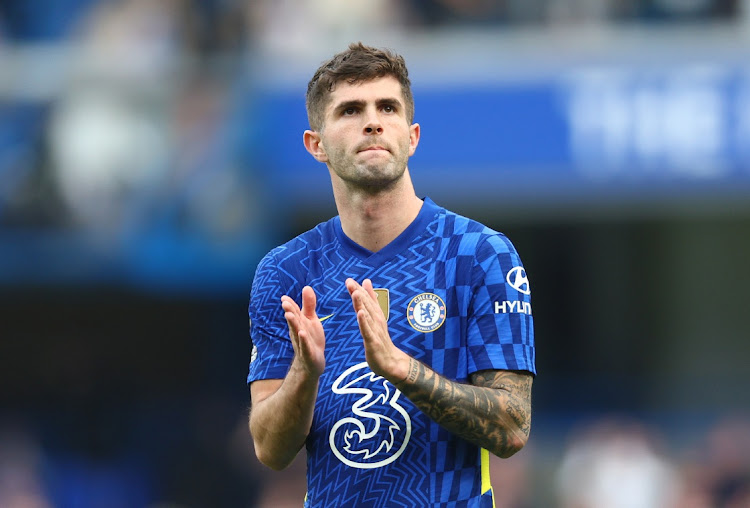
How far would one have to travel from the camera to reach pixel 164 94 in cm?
1335

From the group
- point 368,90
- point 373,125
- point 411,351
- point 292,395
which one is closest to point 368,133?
point 373,125

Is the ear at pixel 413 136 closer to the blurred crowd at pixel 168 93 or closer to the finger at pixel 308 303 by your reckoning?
the finger at pixel 308 303

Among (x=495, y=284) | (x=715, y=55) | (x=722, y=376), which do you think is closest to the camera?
(x=495, y=284)

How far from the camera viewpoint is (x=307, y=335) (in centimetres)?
379

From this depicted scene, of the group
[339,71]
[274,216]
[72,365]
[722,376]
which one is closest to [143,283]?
[274,216]

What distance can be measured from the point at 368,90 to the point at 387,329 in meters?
0.80

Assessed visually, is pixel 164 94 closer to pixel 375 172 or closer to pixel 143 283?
pixel 143 283

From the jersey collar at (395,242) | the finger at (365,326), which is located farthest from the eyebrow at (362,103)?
the finger at (365,326)

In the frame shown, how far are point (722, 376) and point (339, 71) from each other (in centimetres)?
1254

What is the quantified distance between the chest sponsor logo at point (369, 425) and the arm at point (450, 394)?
0.26 metres

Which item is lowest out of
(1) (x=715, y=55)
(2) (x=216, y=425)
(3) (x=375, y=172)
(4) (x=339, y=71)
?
(2) (x=216, y=425)

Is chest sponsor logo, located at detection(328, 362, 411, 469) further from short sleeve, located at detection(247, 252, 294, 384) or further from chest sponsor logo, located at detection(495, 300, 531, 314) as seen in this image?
chest sponsor logo, located at detection(495, 300, 531, 314)

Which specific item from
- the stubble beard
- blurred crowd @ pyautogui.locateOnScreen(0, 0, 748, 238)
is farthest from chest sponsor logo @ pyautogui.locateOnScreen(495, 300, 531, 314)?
blurred crowd @ pyautogui.locateOnScreen(0, 0, 748, 238)

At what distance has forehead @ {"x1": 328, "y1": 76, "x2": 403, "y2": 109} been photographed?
414 cm
